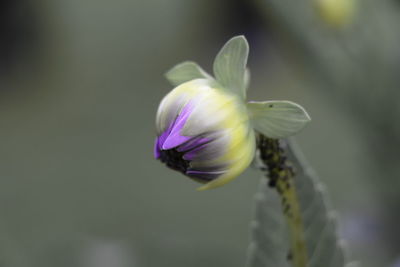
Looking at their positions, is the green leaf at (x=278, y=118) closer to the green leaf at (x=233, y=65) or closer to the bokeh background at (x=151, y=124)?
the green leaf at (x=233, y=65)

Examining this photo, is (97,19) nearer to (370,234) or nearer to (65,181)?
(65,181)

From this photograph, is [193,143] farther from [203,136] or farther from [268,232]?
[268,232]

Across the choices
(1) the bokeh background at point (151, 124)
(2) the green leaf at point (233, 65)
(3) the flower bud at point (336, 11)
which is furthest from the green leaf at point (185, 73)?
(3) the flower bud at point (336, 11)

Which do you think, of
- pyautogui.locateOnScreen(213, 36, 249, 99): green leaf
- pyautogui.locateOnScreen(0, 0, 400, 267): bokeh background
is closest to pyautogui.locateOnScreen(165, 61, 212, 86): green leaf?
pyautogui.locateOnScreen(213, 36, 249, 99): green leaf

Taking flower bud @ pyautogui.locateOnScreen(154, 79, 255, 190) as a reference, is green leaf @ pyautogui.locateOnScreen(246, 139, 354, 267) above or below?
below

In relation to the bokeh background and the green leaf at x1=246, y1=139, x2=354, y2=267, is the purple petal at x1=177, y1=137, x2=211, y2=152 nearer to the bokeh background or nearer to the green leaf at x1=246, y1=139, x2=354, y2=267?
the green leaf at x1=246, y1=139, x2=354, y2=267

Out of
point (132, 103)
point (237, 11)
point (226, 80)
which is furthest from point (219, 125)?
point (237, 11)

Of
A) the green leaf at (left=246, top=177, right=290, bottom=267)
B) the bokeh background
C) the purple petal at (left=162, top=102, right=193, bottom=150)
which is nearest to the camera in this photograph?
the purple petal at (left=162, top=102, right=193, bottom=150)
